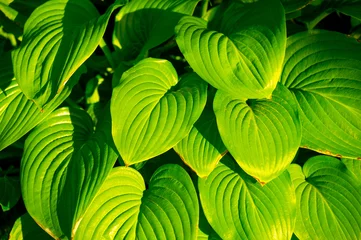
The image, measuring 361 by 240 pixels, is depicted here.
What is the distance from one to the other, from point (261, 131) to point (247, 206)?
0.31 metres

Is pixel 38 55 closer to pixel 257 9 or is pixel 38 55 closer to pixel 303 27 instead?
pixel 257 9

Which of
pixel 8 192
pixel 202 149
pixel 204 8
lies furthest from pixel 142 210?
pixel 204 8

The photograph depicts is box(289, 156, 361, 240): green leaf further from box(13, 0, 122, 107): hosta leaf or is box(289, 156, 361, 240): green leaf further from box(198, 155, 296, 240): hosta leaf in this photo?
box(13, 0, 122, 107): hosta leaf

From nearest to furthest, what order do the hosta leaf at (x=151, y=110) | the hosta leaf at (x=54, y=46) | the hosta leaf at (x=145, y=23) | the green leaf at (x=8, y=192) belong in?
the hosta leaf at (x=151, y=110) < the hosta leaf at (x=54, y=46) < the hosta leaf at (x=145, y=23) < the green leaf at (x=8, y=192)

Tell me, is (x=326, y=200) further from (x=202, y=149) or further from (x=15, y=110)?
(x=15, y=110)

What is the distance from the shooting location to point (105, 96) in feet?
8.02

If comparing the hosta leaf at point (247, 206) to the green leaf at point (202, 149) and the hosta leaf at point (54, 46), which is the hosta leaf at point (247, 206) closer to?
the green leaf at point (202, 149)

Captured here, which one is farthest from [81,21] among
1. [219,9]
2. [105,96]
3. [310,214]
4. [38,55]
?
[310,214]

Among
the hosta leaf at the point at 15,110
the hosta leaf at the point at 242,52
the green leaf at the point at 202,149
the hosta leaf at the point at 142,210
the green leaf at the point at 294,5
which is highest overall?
the hosta leaf at the point at 242,52

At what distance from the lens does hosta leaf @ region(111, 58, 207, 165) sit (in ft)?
5.41

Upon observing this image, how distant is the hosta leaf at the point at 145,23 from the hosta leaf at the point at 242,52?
5.9 inches

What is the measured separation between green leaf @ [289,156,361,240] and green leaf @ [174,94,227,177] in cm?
39

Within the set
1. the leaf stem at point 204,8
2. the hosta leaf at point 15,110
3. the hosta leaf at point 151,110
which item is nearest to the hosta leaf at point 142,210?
the hosta leaf at point 151,110

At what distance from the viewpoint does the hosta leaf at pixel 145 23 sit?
6.56 feet
